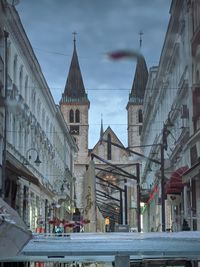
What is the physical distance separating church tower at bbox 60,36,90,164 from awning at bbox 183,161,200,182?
91.9m

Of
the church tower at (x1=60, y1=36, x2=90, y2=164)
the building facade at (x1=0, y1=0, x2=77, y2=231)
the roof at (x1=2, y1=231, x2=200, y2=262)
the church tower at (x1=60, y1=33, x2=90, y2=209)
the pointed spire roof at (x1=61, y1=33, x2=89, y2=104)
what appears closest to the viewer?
the roof at (x1=2, y1=231, x2=200, y2=262)

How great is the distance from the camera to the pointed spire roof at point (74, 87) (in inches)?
4742

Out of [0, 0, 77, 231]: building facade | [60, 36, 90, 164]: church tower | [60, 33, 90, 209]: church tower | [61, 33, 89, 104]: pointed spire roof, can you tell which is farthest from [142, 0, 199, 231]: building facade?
[61, 33, 89, 104]: pointed spire roof

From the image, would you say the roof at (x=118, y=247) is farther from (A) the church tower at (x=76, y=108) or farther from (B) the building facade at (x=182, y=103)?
(A) the church tower at (x=76, y=108)

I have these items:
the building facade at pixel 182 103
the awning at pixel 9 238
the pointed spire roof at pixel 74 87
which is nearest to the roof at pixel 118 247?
the awning at pixel 9 238

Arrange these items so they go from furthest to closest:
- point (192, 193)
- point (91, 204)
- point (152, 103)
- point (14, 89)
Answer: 1. point (152, 103)
2. point (14, 89)
3. point (192, 193)
4. point (91, 204)

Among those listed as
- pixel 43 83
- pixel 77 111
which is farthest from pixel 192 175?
pixel 77 111

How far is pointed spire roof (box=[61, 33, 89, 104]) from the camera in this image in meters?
120

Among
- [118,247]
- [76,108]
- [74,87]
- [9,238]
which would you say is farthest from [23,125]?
[74,87]

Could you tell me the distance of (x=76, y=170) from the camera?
4419 inches

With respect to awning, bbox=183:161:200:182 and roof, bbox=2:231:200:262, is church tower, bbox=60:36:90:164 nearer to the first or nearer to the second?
awning, bbox=183:161:200:182

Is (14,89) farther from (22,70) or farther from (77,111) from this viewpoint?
(77,111)

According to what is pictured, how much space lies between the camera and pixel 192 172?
71.7ft

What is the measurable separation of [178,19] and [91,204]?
41.5ft
